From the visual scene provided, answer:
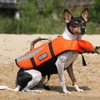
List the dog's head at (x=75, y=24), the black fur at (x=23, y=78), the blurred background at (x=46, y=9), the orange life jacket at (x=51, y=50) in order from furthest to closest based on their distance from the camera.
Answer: the blurred background at (x=46, y=9) < the black fur at (x=23, y=78) < the orange life jacket at (x=51, y=50) < the dog's head at (x=75, y=24)

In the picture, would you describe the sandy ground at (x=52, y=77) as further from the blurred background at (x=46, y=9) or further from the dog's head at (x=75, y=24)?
the blurred background at (x=46, y=9)

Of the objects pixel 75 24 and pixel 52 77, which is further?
pixel 52 77

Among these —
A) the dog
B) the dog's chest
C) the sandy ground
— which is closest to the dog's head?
the dog

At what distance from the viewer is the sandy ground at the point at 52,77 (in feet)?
31.5

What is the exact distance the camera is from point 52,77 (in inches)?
469

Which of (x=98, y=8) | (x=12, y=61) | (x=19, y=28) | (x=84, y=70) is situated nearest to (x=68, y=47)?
(x=84, y=70)

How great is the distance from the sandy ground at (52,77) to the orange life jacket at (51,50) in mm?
592

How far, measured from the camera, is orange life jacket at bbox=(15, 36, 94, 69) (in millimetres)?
9750

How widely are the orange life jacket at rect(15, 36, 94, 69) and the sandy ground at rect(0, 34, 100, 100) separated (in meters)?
0.59

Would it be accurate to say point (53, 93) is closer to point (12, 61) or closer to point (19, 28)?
point (12, 61)

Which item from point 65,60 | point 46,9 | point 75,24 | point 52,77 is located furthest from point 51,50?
point 46,9

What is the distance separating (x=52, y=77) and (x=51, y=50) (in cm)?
216

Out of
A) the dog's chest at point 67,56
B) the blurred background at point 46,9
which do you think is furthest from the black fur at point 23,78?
the blurred background at point 46,9

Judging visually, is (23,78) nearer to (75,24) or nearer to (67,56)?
(67,56)
